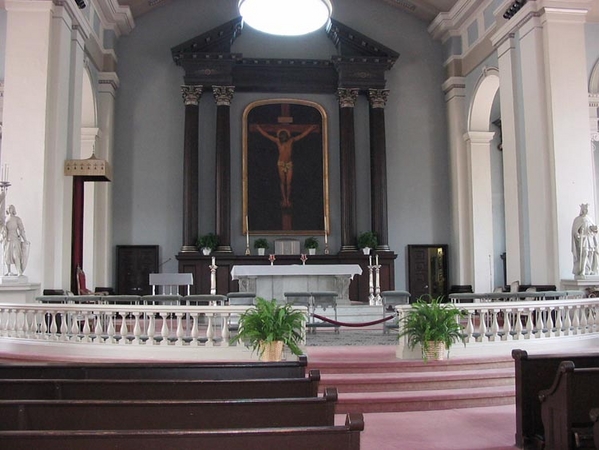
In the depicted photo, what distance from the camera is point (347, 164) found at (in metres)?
16.1

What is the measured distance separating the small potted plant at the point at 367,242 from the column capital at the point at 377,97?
3.37 m

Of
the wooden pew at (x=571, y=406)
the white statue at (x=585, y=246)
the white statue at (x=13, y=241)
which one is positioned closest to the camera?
the wooden pew at (x=571, y=406)

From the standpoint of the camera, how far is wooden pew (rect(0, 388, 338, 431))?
3502 millimetres

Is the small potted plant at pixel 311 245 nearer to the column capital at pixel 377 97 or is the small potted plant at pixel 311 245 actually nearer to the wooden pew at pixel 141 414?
the column capital at pixel 377 97

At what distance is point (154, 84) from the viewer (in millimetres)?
16406

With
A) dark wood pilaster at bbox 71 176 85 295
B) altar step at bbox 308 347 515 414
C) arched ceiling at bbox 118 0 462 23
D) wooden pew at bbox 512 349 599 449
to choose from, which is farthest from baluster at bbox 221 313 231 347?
arched ceiling at bbox 118 0 462 23

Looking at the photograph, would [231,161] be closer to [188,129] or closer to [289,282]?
[188,129]

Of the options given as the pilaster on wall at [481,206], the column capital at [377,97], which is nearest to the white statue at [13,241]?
the column capital at [377,97]

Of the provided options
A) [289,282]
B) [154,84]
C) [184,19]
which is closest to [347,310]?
[289,282]

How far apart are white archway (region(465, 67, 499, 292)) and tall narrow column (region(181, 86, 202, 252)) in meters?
6.90

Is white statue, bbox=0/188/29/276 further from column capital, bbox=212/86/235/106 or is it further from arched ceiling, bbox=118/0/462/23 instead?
arched ceiling, bbox=118/0/462/23

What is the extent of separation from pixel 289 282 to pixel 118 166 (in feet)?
20.1

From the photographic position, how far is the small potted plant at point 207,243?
50.1ft

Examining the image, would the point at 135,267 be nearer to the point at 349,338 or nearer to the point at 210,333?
the point at 349,338
